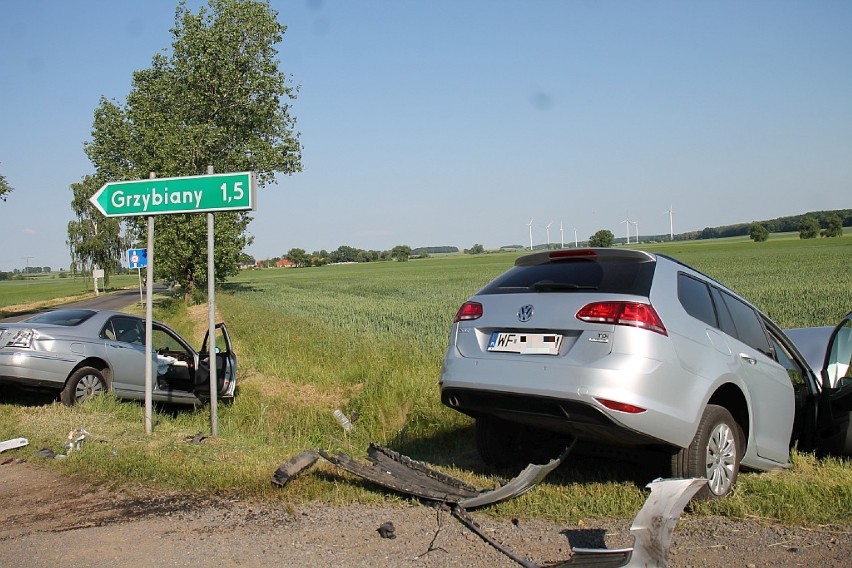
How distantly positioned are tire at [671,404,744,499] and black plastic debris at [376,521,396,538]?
1.78 metres

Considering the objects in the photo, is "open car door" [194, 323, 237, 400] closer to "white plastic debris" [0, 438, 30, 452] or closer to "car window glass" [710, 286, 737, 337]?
"white plastic debris" [0, 438, 30, 452]

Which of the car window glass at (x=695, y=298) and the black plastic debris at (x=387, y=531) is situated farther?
the car window glass at (x=695, y=298)

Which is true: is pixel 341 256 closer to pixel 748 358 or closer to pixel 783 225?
pixel 783 225

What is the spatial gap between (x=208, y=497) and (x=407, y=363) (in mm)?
6501

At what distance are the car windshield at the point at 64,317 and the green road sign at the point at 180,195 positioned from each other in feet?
8.77

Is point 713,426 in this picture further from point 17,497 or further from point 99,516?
point 17,497

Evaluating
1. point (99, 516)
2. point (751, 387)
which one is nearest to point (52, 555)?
point (99, 516)

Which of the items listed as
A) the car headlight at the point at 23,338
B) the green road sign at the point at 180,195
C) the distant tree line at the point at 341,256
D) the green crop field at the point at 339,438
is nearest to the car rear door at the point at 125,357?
the green crop field at the point at 339,438

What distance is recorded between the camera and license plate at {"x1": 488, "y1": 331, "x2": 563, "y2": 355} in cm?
474

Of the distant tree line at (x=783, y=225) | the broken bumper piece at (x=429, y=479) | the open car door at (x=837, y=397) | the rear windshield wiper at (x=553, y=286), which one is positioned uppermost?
the distant tree line at (x=783, y=225)

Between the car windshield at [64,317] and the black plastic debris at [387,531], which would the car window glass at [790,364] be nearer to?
the black plastic debris at [387,531]

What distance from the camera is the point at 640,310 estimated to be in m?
4.61

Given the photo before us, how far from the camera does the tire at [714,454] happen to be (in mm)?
4758

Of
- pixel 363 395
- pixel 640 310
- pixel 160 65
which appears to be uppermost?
pixel 160 65
